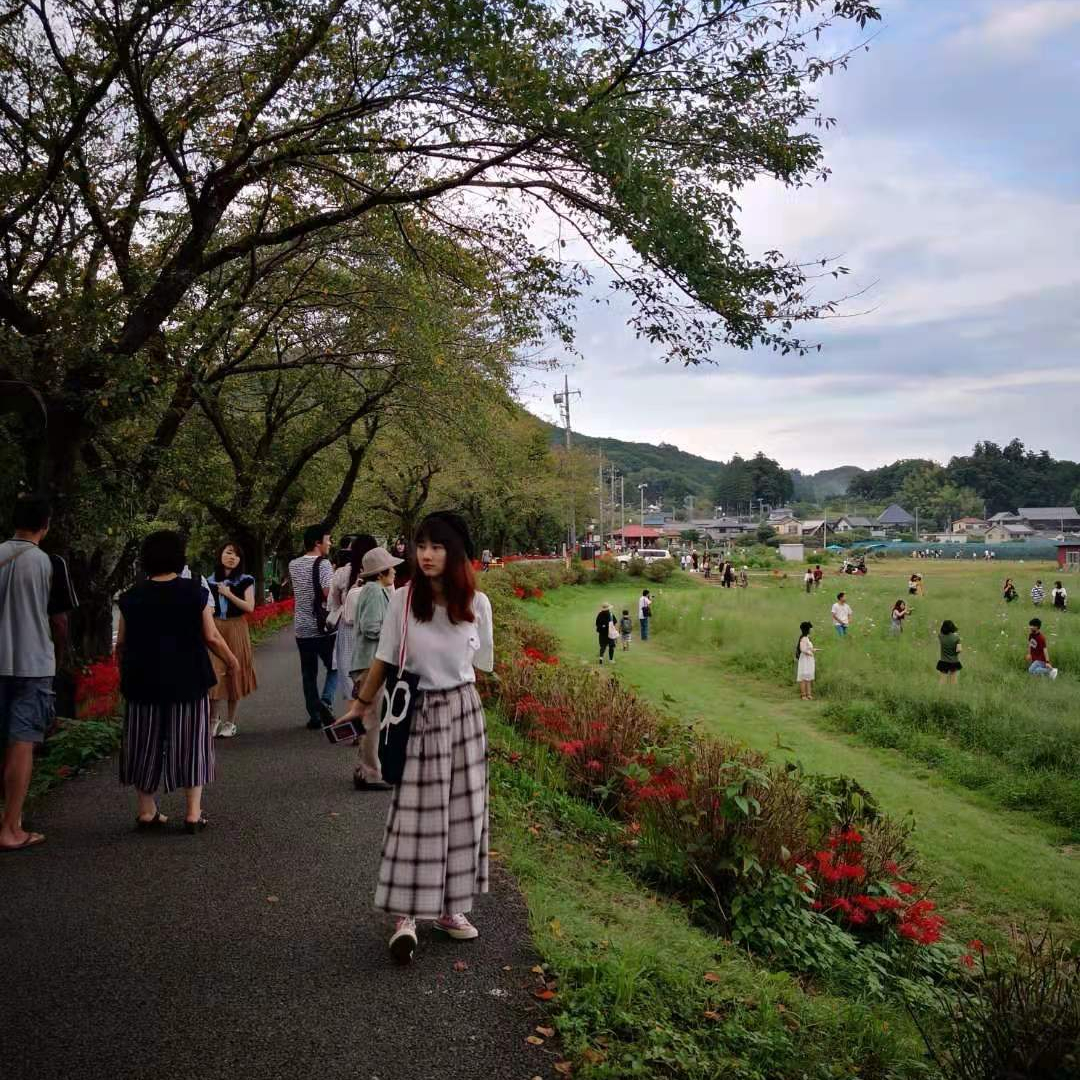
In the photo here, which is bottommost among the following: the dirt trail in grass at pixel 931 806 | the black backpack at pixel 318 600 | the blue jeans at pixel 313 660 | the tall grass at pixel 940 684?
the dirt trail in grass at pixel 931 806

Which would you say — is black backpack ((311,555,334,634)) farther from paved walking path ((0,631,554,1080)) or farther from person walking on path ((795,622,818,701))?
person walking on path ((795,622,818,701))

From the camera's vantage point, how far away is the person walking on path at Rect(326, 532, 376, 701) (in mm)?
7687

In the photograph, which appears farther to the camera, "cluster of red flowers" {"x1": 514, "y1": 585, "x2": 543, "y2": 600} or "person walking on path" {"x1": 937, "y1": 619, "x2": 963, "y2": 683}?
"cluster of red flowers" {"x1": 514, "y1": 585, "x2": 543, "y2": 600}

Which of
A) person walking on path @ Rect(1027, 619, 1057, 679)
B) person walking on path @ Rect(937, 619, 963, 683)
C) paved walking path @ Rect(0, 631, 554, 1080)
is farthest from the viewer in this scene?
person walking on path @ Rect(1027, 619, 1057, 679)

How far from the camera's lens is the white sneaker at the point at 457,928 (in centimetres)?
431

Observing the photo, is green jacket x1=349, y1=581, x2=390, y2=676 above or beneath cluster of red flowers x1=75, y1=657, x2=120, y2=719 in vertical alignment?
above

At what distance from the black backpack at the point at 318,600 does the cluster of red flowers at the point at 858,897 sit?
4.85 m

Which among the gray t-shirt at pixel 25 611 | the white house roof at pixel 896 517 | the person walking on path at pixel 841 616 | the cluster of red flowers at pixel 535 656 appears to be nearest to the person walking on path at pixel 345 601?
the gray t-shirt at pixel 25 611

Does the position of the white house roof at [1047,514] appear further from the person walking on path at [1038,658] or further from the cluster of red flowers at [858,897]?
the cluster of red flowers at [858,897]

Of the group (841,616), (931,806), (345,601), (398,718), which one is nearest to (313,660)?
(345,601)

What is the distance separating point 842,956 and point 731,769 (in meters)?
1.31

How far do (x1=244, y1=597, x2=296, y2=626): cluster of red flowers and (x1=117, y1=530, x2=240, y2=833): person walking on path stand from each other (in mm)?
13071

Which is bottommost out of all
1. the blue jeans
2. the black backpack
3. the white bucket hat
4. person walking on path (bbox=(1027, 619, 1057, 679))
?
person walking on path (bbox=(1027, 619, 1057, 679))

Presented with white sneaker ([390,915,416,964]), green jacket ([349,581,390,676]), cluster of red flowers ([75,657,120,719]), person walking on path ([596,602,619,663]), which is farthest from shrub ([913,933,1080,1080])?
person walking on path ([596,602,619,663])
